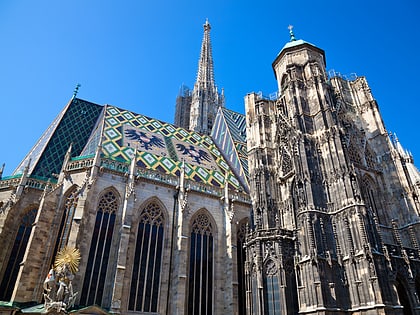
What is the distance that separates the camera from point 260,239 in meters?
15.5

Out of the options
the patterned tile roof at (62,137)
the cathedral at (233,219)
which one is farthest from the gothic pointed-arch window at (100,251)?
the patterned tile roof at (62,137)

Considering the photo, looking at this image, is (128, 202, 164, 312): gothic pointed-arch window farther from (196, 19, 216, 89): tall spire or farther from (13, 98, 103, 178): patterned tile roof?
(196, 19, 216, 89): tall spire

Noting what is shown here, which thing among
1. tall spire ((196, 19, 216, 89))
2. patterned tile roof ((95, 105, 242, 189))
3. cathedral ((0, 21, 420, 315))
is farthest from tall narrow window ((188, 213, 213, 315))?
A: tall spire ((196, 19, 216, 89))

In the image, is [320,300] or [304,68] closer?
[320,300]

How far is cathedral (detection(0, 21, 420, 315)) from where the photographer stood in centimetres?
1352

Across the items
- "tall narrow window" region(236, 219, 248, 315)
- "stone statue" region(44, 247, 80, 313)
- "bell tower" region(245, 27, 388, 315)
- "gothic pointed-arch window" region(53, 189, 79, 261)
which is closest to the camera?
"stone statue" region(44, 247, 80, 313)

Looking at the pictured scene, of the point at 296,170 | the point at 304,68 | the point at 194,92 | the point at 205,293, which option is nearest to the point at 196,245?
the point at 205,293

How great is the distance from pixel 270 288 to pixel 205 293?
12.4 feet

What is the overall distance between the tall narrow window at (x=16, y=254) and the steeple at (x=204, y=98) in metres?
22.5

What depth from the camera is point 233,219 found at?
723 inches

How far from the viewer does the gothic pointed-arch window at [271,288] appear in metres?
13.8

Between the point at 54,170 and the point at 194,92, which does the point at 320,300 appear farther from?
the point at 194,92

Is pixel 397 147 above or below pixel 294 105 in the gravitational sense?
below

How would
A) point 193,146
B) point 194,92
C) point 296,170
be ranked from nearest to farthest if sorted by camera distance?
point 296,170
point 193,146
point 194,92
